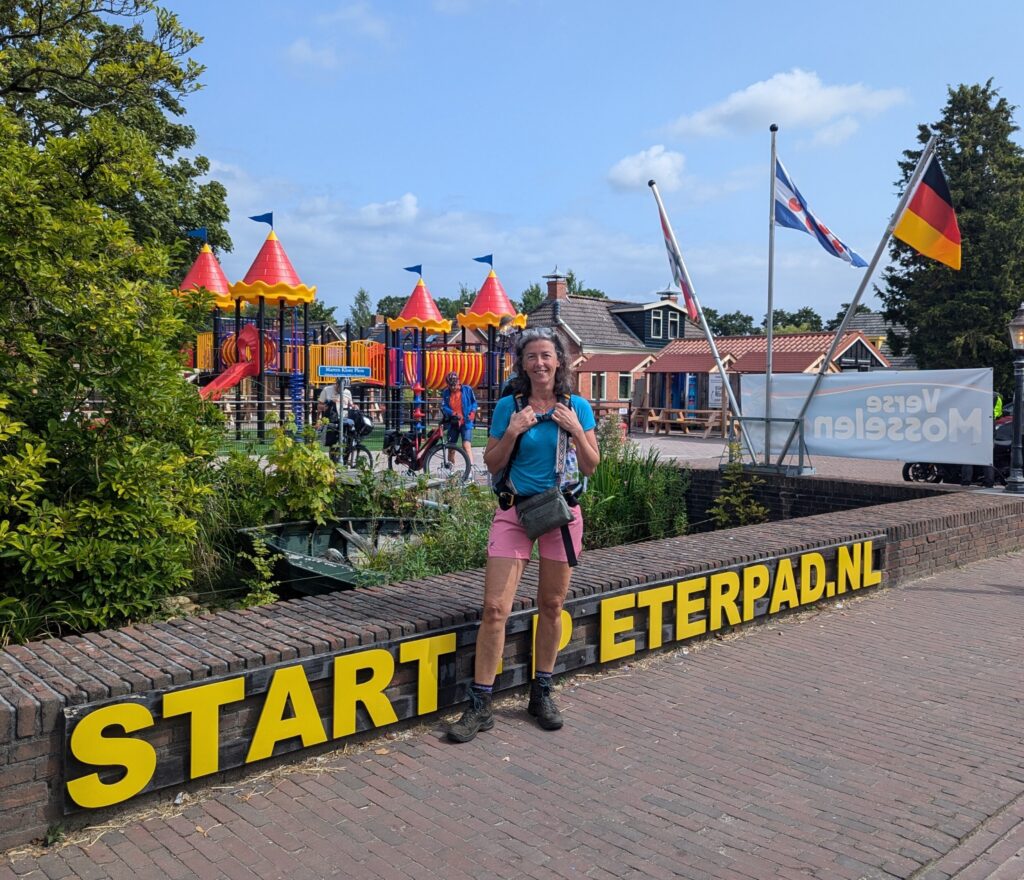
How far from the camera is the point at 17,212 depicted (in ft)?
13.8

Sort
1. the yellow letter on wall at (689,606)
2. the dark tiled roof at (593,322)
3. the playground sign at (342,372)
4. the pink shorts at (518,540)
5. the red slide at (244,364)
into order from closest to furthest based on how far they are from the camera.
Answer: the pink shorts at (518,540), the yellow letter on wall at (689,606), the playground sign at (342,372), the red slide at (244,364), the dark tiled roof at (593,322)

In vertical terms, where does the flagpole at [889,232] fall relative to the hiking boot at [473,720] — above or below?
above

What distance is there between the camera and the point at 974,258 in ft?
102

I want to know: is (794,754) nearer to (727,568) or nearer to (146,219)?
(727,568)

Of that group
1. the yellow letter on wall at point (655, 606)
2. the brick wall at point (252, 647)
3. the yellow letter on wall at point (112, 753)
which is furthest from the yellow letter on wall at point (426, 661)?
the yellow letter on wall at point (655, 606)

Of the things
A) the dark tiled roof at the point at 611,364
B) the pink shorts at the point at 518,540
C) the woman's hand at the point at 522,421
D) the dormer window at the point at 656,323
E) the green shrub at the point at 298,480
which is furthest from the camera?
the dormer window at the point at 656,323

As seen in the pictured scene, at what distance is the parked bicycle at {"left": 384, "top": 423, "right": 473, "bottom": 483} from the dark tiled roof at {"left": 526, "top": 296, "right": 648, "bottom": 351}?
28.7 metres

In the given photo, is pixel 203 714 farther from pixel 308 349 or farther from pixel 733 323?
pixel 733 323

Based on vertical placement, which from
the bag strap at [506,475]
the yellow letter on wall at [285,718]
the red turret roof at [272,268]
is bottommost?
the yellow letter on wall at [285,718]

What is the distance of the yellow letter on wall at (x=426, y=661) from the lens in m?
4.09

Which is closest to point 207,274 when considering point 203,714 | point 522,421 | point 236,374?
point 236,374

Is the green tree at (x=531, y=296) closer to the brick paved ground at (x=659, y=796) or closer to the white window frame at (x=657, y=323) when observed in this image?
the white window frame at (x=657, y=323)

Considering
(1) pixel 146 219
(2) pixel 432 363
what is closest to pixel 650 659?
(2) pixel 432 363

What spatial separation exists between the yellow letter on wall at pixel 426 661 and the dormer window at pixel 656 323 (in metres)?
44.6
